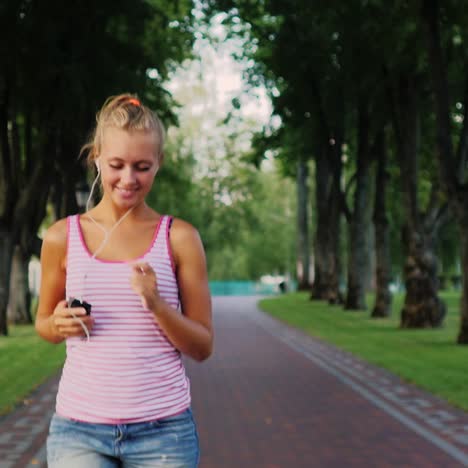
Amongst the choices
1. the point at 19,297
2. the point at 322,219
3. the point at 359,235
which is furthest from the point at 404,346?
the point at 322,219

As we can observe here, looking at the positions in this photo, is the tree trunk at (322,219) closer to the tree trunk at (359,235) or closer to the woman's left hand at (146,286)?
the tree trunk at (359,235)

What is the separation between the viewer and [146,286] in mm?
2596

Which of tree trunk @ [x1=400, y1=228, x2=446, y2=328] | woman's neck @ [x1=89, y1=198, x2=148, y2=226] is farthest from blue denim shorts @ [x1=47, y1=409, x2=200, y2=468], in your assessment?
tree trunk @ [x1=400, y1=228, x2=446, y2=328]

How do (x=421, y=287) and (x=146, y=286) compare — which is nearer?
(x=146, y=286)

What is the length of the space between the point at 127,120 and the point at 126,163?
0.36 feet

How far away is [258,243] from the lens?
96500 mm

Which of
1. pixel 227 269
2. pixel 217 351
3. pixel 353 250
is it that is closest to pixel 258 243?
pixel 227 269

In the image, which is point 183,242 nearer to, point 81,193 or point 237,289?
point 81,193

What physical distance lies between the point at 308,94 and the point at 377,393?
59.8ft

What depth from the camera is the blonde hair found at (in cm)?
276

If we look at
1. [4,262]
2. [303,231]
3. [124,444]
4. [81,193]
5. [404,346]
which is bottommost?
[404,346]

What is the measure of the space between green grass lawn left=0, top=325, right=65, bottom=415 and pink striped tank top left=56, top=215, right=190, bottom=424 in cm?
839

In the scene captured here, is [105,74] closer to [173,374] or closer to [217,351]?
[217,351]

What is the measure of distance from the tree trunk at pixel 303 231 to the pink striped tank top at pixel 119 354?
56.0 meters
